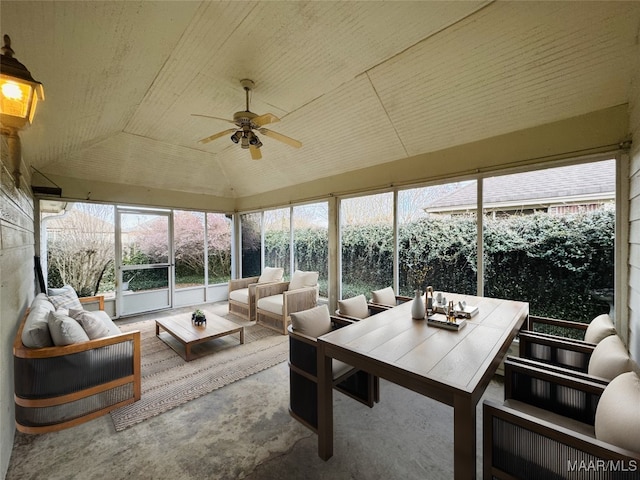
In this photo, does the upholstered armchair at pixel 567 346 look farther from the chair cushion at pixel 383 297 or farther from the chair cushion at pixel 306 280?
the chair cushion at pixel 306 280

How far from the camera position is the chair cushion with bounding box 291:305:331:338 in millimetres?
Result: 2164

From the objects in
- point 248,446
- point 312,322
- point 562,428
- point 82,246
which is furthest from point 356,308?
point 82,246

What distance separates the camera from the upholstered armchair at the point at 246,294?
479 cm

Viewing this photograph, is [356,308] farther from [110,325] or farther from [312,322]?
[110,325]

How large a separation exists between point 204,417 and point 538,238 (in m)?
3.67

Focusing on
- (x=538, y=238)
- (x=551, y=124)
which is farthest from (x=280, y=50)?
(x=538, y=238)

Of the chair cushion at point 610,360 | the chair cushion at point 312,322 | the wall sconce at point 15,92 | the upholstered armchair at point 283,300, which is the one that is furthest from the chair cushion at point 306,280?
the wall sconce at point 15,92

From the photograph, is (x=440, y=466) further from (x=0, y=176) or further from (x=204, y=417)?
(x=0, y=176)

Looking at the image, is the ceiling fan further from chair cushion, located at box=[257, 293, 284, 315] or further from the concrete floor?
the concrete floor

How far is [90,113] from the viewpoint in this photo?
2.87 metres

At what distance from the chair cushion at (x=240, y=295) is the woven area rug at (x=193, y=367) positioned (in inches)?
30.6

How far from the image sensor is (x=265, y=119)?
2.55 metres

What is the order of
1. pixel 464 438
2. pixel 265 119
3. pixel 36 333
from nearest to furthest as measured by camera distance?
1. pixel 464 438
2. pixel 36 333
3. pixel 265 119

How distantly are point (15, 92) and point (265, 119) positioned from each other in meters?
1.61
